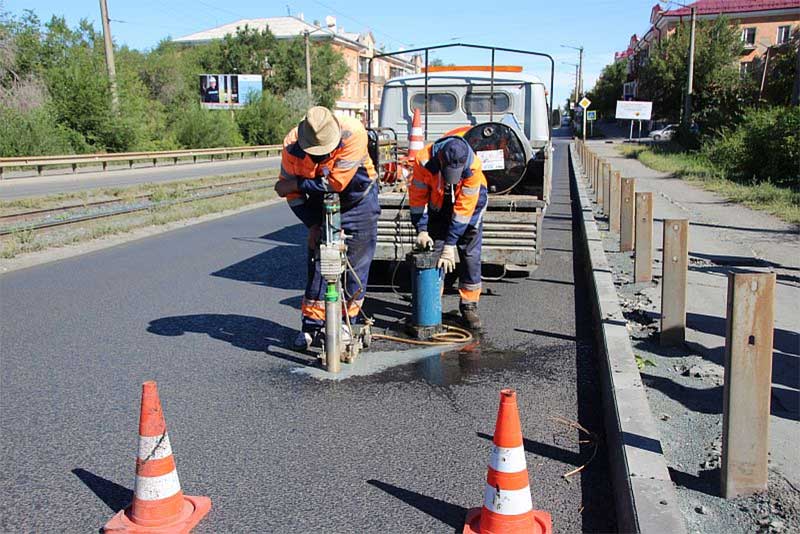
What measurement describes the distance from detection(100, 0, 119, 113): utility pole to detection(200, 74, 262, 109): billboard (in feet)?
75.4

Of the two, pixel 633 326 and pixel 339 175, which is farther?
pixel 633 326

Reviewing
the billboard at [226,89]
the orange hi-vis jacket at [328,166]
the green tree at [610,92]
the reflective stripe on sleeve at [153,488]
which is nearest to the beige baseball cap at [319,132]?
the orange hi-vis jacket at [328,166]

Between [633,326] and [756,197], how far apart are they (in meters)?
11.5

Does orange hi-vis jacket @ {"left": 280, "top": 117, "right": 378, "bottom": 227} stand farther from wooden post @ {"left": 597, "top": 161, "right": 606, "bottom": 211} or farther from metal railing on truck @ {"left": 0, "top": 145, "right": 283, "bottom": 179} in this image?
metal railing on truck @ {"left": 0, "top": 145, "right": 283, "bottom": 179}

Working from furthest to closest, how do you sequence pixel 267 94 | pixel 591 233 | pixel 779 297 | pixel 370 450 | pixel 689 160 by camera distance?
pixel 267 94
pixel 689 160
pixel 591 233
pixel 779 297
pixel 370 450

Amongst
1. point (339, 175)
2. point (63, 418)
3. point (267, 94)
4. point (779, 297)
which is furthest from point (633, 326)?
point (267, 94)

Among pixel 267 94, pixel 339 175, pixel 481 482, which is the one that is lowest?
pixel 481 482

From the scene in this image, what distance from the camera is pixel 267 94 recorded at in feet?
184

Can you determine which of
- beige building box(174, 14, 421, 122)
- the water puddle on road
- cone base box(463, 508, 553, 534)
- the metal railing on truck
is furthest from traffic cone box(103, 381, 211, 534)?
beige building box(174, 14, 421, 122)

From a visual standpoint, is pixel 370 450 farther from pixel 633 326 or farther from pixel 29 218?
pixel 29 218

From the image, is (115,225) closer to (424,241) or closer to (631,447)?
(424,241)

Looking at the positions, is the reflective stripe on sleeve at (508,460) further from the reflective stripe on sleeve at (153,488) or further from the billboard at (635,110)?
the billboard at (635,110)

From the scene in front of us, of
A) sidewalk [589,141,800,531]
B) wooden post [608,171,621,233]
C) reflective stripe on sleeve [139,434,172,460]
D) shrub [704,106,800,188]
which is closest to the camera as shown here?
reflective stripe on sleeve [139,434,172,460]

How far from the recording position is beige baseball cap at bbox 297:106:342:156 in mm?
Result: 5414
